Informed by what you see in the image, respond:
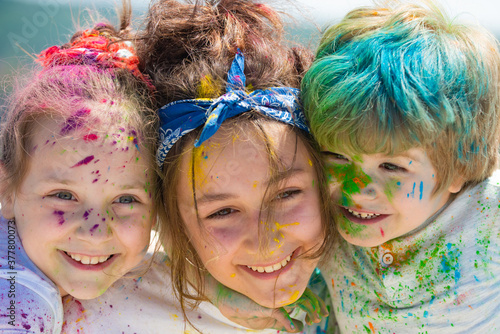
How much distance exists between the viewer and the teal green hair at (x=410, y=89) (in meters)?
1.59

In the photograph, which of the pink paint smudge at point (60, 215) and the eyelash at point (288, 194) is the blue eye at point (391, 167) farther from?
the pink paint smudge at point (60, 215)

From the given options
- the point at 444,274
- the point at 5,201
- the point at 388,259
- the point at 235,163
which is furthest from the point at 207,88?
the point at 444,274

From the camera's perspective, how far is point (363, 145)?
168cm

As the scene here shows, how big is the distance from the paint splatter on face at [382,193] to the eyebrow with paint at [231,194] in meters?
0.19

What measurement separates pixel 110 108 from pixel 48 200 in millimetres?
416

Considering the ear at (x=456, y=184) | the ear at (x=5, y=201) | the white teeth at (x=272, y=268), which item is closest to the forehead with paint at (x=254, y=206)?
the white teeth at (x=272, y=268)

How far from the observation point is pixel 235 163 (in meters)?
1.74

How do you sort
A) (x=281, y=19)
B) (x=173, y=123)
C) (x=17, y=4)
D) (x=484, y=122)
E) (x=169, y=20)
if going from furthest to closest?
1. (x=17, y=4)
2. (x=281, y=19)
3. (x=169, y=20)
4. (x=173, y=123)
5. (x=484, y=122)

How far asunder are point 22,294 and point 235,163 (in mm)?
908

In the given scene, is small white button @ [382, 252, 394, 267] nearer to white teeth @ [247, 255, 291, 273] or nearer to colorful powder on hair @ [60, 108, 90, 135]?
white teeth @ [247, 255, 291, 273]

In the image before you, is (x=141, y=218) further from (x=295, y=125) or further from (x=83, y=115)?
(x=295, y=125)

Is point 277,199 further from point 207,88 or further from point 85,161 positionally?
point 85,161

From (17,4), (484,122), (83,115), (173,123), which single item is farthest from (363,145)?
(17,4)

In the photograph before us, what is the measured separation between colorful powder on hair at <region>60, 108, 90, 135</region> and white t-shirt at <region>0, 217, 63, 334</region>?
0.45 m
